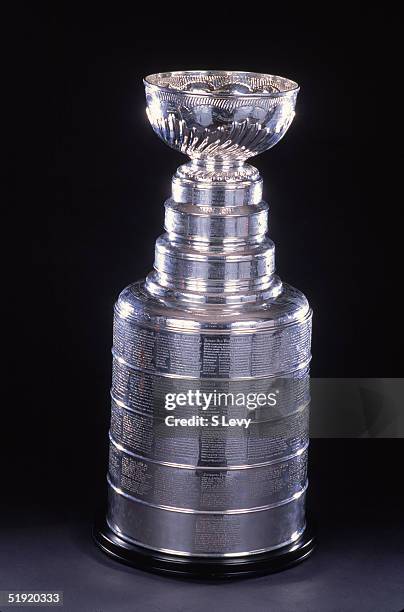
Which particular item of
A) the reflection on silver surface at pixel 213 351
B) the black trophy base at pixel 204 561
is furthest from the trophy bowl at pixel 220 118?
the black trophy base at pixel 204 561

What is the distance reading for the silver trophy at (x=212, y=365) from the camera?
151 inches

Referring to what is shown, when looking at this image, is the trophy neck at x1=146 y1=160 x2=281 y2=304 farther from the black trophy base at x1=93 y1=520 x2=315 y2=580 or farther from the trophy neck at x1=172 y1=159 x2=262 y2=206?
the black trophy base at x1=93 y1=520 x2=315 y2=580

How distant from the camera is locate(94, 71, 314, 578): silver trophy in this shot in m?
3.82

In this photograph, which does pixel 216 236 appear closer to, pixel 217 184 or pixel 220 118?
pixel 217 184

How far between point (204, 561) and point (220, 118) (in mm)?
981

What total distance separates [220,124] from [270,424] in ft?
2.22

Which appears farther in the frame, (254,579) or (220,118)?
(254,579)

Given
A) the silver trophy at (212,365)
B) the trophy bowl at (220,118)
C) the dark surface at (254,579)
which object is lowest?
the dark surface at (254,579)

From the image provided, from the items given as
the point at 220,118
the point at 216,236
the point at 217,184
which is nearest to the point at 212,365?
the point at 216,236

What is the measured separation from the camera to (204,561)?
391 centimetres

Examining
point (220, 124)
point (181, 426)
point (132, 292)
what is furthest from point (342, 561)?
point (220, 124)

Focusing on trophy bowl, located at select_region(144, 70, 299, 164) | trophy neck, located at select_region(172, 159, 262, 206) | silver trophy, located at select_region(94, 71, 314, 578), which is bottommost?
silver trophy, located at select_region(94, 71, 314, 578)

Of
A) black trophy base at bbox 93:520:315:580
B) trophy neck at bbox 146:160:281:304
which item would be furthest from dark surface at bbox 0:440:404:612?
trophy neck at bbox 146:160:281:304

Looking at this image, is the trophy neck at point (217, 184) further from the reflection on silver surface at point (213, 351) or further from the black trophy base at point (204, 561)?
the black trophy base at point (204, 561)
